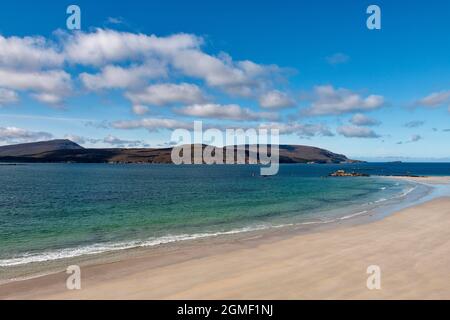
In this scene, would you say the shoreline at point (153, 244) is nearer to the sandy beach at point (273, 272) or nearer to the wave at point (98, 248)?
the wave at point (98, 248)

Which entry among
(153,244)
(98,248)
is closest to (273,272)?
(153,244)

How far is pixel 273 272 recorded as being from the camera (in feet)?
47.6

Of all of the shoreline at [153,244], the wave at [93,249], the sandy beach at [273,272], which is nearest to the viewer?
the sandy beach at [273,272]

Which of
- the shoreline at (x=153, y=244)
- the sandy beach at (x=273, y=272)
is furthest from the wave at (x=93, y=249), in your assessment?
the sandy beach at (x=273, y=272)

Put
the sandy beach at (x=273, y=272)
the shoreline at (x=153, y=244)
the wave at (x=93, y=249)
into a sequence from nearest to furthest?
the sandy beach at (x=273, y=272), the shoreline at (x=153, y=244), the wave at (x=93, y=249)

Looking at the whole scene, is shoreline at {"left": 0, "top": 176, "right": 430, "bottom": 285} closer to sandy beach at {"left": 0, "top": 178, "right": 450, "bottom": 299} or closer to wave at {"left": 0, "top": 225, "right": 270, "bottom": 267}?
wave at {"left": 0, "top": 225, "right": 270, "bottom": 267}

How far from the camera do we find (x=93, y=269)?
1532cm

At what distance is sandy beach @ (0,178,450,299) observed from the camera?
1209cm

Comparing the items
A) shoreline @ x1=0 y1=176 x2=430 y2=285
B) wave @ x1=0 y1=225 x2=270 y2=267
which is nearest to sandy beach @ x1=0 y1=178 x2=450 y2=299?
shoreline @ x1=0 y1=176 x2=430 y2=285

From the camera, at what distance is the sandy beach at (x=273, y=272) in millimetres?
12094

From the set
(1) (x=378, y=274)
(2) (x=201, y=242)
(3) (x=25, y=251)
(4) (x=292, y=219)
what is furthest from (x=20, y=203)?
(1) (x=378, y=274)

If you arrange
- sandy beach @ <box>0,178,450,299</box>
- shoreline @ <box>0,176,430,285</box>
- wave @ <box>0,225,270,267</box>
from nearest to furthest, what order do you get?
1. sandy beach @ <box>0,178,450,299</box>
2. shoreline @ <box>0,176,430,285</box>
3. wave @ <box>0,225,270,267</box>

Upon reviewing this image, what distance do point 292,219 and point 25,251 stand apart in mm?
21852
